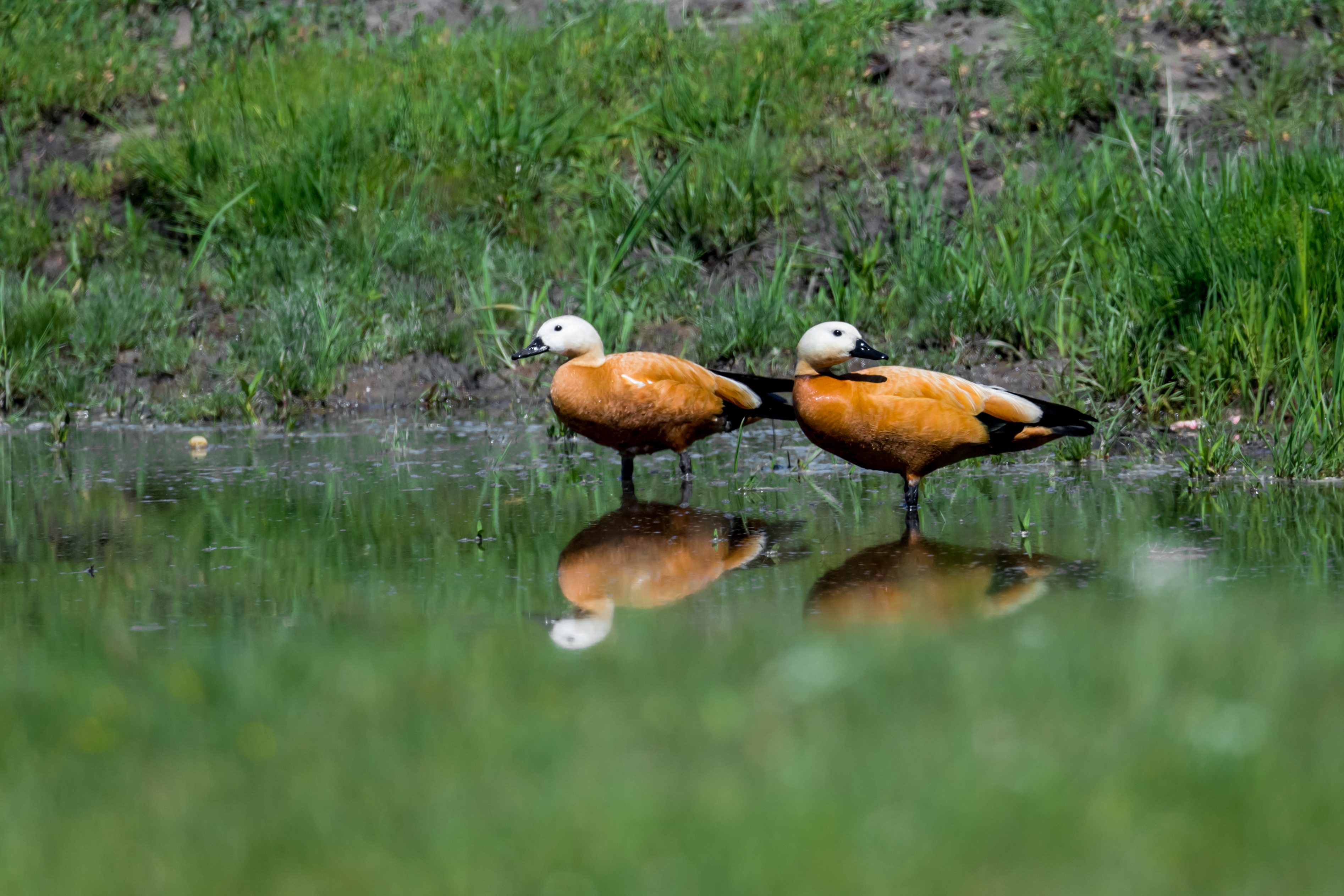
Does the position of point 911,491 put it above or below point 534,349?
below

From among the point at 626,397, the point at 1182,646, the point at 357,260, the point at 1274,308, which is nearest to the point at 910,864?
the point at 1182,646

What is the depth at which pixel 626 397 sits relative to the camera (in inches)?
299

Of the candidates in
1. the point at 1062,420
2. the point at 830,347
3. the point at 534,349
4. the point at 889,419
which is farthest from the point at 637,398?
the point at 1062,420

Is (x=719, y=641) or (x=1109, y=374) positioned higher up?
(x=719, y=641)

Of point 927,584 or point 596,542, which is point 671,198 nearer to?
point 596,542

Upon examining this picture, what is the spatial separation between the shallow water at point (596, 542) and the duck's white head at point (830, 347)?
660 mm

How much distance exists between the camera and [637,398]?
761 centimetres

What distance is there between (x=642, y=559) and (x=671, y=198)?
5.95 m

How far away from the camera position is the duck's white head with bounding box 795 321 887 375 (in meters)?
6.91

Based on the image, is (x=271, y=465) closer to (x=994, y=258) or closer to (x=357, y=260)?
(x=357, y=260)

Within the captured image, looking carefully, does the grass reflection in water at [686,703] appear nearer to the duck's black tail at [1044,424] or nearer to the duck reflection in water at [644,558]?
the duck reflection in water at [644,558]

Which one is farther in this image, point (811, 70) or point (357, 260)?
point (811, 70)

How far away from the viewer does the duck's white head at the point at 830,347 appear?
691 cm

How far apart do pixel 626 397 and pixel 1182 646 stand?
12.5 feet
